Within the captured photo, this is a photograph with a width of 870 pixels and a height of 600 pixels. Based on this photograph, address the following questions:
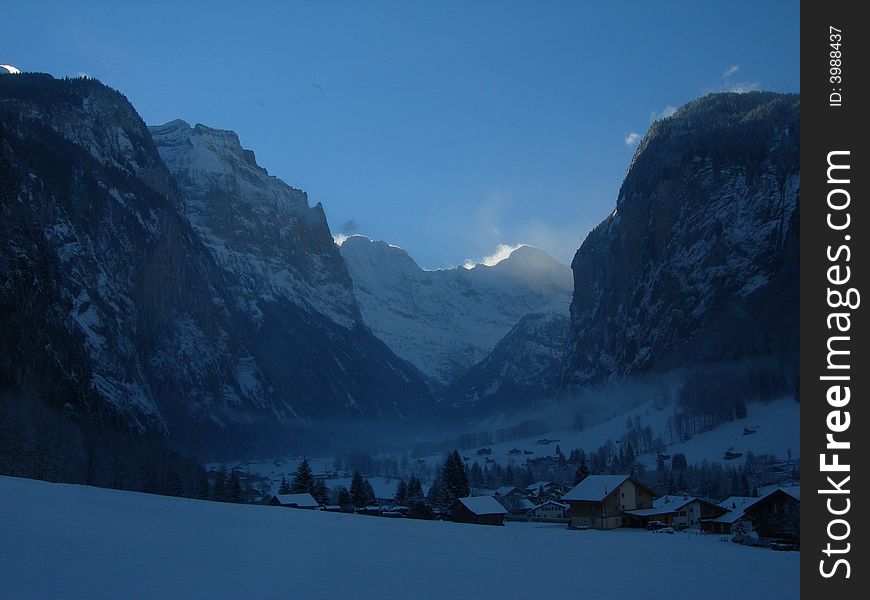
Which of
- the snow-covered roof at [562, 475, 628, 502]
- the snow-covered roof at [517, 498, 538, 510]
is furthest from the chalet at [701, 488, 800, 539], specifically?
the snow-covered roof at [517, 498, 538, 510]

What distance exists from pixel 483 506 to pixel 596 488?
33.1 ft

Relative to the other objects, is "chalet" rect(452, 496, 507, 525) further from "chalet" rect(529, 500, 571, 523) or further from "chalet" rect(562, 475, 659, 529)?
"chalet" rect(529, 500, 571, 523)

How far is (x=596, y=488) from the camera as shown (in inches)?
2527

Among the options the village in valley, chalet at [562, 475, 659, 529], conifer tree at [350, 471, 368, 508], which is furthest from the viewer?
conifer tree at [350, 471, 368, 508]

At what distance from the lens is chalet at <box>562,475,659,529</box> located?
62.3 m

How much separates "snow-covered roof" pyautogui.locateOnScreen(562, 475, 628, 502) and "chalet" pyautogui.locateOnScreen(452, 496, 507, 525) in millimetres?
6417

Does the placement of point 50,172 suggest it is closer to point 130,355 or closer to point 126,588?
point 130,355

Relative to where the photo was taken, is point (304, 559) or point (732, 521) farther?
point (732, 521)

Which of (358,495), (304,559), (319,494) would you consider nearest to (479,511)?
(358,495)

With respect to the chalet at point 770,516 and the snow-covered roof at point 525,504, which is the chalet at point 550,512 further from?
the chalet at point 770,516

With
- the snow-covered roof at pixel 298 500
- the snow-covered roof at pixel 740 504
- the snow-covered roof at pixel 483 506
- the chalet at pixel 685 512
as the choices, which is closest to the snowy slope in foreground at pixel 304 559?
the snow-covered roof at pixel 740 504

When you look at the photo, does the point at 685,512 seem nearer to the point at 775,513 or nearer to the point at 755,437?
the point at 775,513

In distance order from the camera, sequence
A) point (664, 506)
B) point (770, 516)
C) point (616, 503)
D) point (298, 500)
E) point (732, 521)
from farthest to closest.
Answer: point (298, 500)
point (664, 506)
point (616, 503)
point (732, 521)
point (770, 516)

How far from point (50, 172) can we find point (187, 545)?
177m
